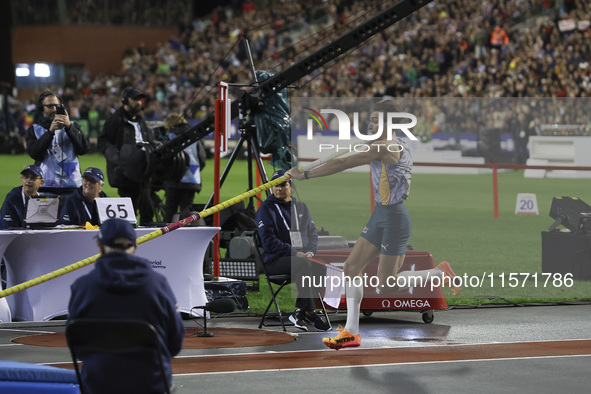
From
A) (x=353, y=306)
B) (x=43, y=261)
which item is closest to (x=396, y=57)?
(x=43, y=261)

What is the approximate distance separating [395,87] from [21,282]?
2758cm

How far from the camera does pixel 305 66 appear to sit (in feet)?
47.6

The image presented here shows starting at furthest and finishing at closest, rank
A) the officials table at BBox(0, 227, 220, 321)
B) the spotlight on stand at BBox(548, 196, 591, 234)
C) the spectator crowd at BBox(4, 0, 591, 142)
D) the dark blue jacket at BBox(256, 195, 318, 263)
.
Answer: the spectator crowd at BBox(4, 0, 591, 142)
the spotlight on stand at BBox(548, 196, 591, 234)
the dark blue jacket at BBox(256, 195, 318, 263)
the officials table at BBox(0, 227, 220, 321)

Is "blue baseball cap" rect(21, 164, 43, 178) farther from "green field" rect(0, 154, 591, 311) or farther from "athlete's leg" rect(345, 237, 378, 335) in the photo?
"athlete's leg" rect(345, 237, 378, 335)

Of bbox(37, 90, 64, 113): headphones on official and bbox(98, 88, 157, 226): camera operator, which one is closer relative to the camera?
bbox(37, 90, 64, 113): headphones on official

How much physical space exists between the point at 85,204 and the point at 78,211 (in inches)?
4.1

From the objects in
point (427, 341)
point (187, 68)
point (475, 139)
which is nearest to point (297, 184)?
point (427, 341)

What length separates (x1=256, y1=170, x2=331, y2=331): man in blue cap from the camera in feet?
35.7

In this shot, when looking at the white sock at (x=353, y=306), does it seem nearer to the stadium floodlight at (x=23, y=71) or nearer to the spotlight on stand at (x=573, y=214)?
the spotlight on stand at (x=573, y=214)

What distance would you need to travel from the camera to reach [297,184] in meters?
11.6

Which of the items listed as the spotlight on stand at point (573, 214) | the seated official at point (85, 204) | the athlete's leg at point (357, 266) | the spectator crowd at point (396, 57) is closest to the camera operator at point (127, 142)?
the seated official at point (85, 204)

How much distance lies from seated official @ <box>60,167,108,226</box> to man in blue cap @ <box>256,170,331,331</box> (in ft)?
5.51

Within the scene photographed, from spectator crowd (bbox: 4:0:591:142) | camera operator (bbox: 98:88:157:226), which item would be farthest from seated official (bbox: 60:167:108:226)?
spectator crowd (bbox: 4:0:591:142)

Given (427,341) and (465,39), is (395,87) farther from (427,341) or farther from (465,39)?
(427,341)
